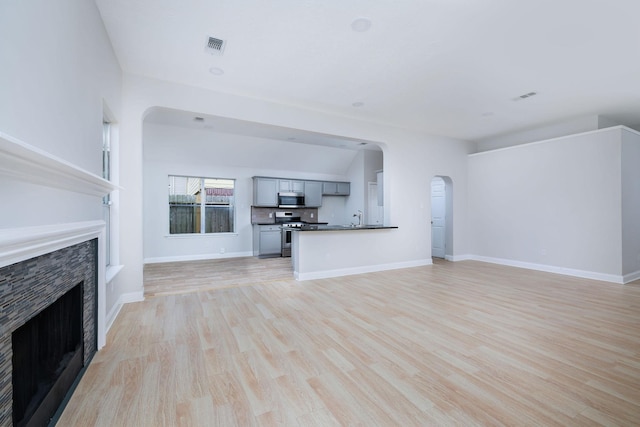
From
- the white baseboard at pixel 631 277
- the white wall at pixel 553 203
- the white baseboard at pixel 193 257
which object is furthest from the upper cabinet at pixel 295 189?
the white baseboard at pixel 631 277

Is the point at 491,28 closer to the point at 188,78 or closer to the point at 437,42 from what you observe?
the point at 437,42

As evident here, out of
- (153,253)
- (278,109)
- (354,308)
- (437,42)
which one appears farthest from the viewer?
(153,253)

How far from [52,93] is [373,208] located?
7357 mm

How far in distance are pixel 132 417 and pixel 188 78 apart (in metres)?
3.65

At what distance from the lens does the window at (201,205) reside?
6.82 m

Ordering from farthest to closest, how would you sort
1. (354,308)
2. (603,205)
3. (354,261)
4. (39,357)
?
(354,261) → (603,205) → (354,308) → (39,357)

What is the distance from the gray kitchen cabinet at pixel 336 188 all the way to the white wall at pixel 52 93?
20.0 ft

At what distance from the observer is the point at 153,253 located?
6469mm

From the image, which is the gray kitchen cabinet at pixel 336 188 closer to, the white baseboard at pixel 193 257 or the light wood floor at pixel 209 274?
the light wood floor at pixel 209 274

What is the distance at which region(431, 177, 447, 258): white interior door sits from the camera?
22.4 feet

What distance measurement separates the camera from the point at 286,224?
295 inches

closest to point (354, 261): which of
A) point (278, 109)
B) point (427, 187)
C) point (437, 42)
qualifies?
point (427, 187)

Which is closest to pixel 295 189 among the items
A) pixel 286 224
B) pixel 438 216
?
pixel 286 224

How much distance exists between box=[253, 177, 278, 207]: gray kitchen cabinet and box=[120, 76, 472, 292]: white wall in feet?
10.1
